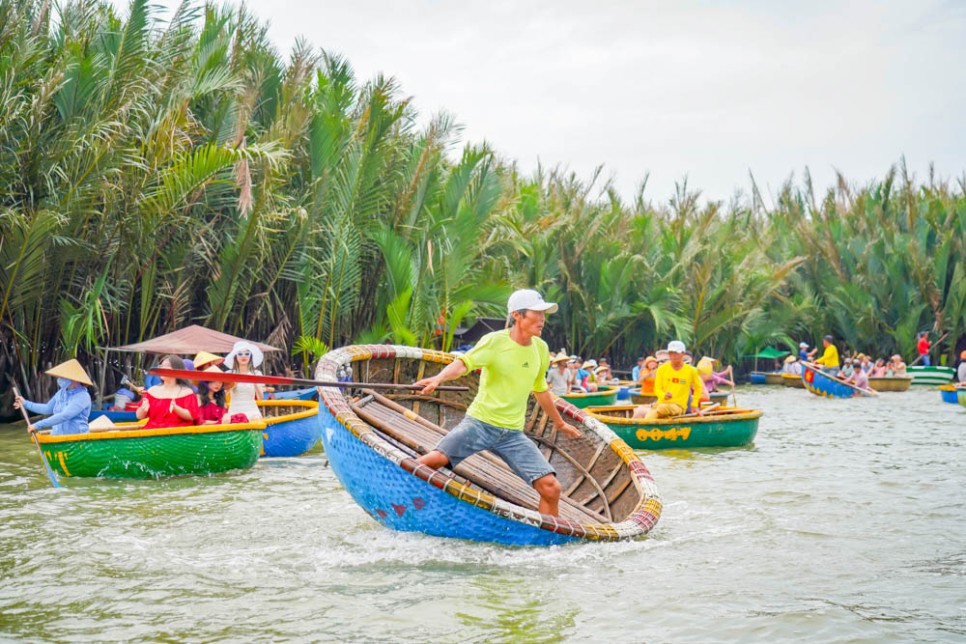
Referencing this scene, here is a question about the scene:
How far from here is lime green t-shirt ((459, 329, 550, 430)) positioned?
7250 mm

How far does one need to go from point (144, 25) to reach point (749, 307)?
19791 mm

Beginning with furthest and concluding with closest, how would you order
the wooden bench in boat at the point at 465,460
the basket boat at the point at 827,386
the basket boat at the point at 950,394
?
the basket boat at the point at 827,386
the basket boat at the point at 950,394
the wooden bench in boat at the point at 465,460

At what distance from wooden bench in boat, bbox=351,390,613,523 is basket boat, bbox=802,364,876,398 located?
17429 mm

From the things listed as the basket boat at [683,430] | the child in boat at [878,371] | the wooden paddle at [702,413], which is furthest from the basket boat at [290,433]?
the child in boat at [878,371]

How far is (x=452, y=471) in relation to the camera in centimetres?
Result: 736

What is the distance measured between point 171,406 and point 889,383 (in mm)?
21667

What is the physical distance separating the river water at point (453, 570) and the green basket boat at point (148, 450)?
0.60 ft

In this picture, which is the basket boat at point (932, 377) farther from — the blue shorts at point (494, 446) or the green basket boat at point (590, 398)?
the blue shorts at point (494, 446)

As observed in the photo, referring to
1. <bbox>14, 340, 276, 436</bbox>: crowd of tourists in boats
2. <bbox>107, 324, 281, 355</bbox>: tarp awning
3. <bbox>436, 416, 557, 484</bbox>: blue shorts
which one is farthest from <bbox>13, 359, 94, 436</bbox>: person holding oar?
<bbox>436, 416, 557, 484</bbox>: blue shorts

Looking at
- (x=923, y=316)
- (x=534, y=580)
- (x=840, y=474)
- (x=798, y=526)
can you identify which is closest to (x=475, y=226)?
(x=840, y=474)

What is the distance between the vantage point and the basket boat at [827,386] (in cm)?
2534

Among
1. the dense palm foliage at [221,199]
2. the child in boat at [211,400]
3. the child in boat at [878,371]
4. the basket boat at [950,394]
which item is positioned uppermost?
the dense palm foliage at [221,199]

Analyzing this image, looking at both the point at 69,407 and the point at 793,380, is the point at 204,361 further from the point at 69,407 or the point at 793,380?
the point at 793,380

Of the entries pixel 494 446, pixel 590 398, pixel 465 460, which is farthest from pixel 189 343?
pixel 494 446
